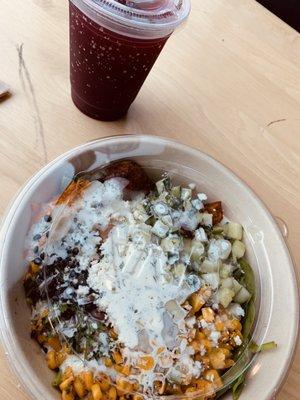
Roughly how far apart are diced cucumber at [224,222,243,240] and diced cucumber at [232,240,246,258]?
0.04 feet

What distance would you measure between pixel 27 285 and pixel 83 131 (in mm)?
322

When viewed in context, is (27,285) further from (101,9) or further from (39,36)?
(39,36)

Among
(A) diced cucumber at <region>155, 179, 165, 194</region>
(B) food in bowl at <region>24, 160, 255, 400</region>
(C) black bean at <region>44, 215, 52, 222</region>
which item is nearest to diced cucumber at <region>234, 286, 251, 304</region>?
(B) food in bowl at <region>24, 160, 255, 400</region>

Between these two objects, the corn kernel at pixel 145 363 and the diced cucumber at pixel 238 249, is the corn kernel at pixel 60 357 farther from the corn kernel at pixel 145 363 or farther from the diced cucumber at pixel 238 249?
the diced cucumber at pixel 238 249

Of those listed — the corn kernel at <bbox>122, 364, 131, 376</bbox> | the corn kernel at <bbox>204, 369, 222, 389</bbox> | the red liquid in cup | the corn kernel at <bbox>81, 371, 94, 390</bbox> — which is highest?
the red liquid in cup

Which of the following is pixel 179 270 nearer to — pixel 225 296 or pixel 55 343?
pixel 225 296

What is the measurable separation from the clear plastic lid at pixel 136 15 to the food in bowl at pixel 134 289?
21cm

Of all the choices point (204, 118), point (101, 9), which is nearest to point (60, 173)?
point (101, 9)

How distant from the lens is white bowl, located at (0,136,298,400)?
0.70 metres

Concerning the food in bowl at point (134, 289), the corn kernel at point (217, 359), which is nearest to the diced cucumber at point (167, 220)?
the food in bowl at point (134, 289)

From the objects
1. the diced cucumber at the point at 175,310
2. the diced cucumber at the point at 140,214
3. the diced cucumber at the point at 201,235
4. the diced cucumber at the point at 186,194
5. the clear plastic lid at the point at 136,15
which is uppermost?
the clear plastic lid at the point at 136,15

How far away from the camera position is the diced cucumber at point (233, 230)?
0.90m

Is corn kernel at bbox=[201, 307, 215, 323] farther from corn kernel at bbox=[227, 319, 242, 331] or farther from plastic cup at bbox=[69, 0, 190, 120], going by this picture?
plastic cup at bbox=[69, 0, 190, 120]

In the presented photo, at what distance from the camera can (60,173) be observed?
81cm
